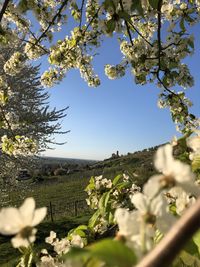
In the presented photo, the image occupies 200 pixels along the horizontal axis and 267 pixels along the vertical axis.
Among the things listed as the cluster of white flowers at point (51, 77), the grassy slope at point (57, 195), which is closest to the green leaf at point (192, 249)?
the grassy slope at point (57, 195)

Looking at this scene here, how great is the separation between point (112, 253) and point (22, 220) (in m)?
0.19

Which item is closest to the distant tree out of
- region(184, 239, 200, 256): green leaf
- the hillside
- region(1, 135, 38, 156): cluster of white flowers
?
the hillside

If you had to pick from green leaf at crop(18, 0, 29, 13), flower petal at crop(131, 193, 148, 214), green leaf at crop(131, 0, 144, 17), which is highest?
green leaf at crop(18, 0, 29, 13)

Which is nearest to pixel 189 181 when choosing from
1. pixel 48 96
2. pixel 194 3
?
pixel 194 3

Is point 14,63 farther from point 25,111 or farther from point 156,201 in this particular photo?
point 25,111

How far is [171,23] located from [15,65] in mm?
2787

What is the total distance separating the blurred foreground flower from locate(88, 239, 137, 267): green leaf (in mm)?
150

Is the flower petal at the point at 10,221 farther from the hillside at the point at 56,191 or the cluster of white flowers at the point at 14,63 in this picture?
the cluster of white flowers at the point at 14,63

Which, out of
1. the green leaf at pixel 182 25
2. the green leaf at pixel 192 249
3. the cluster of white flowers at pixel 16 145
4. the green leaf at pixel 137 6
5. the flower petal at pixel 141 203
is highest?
the green leaf at pixel 182 25

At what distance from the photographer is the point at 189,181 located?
647 millimetres

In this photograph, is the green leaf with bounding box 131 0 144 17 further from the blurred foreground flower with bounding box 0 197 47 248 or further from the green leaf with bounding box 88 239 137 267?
the green leaf with bounding box 88 239 137 267

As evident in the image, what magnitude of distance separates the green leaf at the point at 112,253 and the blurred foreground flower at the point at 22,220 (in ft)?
0.49

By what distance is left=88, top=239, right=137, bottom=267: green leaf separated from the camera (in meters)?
0.53

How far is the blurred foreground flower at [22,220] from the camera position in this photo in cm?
64
